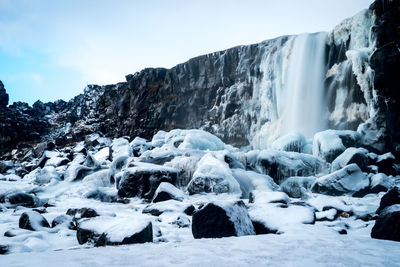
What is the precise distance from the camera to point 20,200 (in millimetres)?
8758

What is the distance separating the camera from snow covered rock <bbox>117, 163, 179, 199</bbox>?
9.83 m

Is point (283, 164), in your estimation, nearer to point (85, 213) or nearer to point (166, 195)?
point (166, 195)

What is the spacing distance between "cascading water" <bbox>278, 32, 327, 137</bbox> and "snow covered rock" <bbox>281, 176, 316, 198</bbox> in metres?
10.6

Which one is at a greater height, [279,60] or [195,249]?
[279,60]

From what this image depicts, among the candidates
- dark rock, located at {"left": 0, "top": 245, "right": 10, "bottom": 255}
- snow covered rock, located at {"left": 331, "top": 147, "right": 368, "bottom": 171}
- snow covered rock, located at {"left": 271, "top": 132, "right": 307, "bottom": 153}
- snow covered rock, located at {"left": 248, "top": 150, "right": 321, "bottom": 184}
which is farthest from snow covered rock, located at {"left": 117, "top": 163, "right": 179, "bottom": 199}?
snow covered rock, located at {"left": 271, "top": 132, "right": 307, "bottom": 153}

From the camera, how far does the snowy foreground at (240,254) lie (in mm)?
2455

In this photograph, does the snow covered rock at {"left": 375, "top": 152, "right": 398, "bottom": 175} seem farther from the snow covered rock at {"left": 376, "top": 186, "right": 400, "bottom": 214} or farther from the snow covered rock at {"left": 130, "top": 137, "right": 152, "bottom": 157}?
the snow covered rock at {"left": 130, "top": 137, "right": 152, "bottom": 157}

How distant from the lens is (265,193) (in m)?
6.74

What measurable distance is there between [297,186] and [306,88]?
41.3ft

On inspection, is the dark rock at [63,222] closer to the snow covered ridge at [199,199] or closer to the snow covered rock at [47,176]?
the snow covered ridge at [199,199]

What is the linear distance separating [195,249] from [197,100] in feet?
100.0

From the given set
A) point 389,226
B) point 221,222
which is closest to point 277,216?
Answer: point 221,222

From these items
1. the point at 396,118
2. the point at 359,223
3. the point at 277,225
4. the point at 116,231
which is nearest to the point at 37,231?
the point at 116,231

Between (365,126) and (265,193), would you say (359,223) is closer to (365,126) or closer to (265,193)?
(265,193)
